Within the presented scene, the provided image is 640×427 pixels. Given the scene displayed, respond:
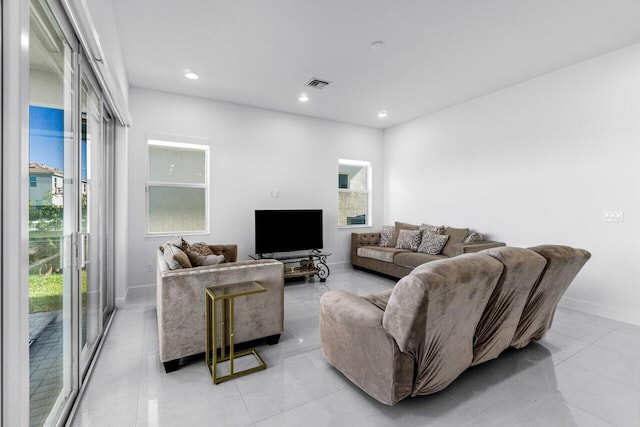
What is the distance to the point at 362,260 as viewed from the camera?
570cm

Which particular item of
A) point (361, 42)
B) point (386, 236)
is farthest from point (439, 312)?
point (386, 236)

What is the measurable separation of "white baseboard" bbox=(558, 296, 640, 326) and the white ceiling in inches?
114

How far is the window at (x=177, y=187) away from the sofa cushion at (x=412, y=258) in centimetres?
313

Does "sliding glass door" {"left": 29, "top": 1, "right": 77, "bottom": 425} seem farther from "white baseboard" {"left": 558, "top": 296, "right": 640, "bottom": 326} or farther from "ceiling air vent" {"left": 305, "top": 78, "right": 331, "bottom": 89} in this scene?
Result: "white baseboard" {"left": 558, "top": 296, "right": 640, "bottom": 326}

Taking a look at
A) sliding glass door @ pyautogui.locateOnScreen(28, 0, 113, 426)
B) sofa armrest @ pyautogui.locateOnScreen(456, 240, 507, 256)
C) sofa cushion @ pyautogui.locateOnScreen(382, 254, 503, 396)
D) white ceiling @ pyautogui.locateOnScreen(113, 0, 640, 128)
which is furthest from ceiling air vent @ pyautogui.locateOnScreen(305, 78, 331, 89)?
sofa cushion @ pyautogui.locateOnScreen(382, 254, 503, 396)

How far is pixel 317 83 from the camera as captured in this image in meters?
4.17

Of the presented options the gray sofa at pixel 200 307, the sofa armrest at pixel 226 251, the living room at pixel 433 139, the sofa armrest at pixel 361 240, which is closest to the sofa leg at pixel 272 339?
the gray sofa at pixel 200 307

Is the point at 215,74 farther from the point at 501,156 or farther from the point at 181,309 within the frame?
the point at 501,156

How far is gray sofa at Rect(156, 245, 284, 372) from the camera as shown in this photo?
7.46 feet

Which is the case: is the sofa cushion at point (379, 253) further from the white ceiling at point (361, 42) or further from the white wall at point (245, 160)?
the white ceiling at point (361, 42)

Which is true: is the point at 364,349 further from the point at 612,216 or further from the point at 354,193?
the point at 354,193

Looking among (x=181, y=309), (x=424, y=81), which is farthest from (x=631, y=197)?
(x=181, y=309)

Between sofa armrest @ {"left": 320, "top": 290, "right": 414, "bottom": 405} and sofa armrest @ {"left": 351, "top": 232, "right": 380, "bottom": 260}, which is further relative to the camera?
sofa armrest @ {"left": 351, "top": 232, "right": 380, "bottom": 260}

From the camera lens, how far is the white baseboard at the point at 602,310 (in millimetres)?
3229
